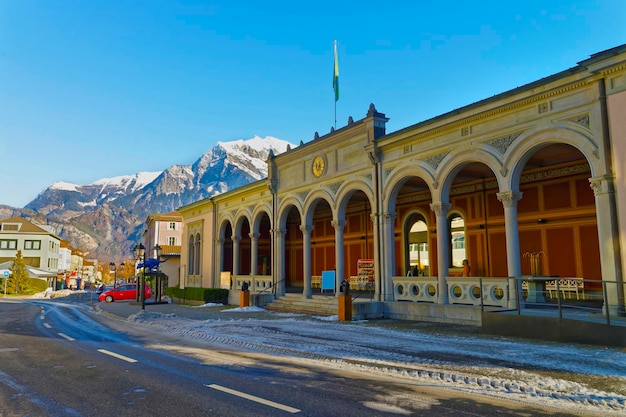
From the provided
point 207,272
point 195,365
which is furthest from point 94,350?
point 207,272

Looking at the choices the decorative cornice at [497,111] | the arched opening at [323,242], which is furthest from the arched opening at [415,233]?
the arched opening at [323,242]

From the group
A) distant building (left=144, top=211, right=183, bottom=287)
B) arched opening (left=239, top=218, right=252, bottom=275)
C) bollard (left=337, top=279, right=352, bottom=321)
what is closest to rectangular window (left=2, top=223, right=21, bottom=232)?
distant building (left=144, top=211, right=183, bottom=287)

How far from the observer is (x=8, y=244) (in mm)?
76688

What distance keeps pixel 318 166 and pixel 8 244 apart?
7629 cm

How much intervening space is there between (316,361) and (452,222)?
13784 millimetres

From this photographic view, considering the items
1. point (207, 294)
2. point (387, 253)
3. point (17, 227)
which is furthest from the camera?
point (17, 227)

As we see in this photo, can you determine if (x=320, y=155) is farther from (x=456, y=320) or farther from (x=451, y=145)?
(x=456, y=320)

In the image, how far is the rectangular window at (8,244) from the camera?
7625cm

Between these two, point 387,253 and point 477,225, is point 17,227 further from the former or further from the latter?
point 477,225

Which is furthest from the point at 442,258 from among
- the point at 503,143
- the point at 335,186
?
the point at 335,186

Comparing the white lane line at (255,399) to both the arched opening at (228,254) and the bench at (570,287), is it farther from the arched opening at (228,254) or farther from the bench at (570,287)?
the arched opening at (228,254)

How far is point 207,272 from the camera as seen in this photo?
103 feet

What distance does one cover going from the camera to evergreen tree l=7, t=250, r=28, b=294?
56156mm

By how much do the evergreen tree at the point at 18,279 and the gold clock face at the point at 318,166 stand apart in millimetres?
51390
